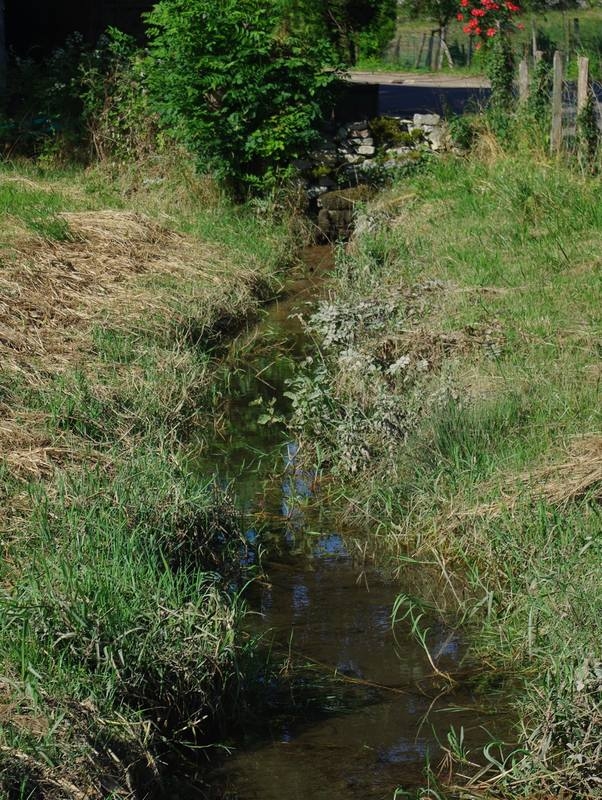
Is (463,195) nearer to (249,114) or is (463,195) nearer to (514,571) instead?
(249,114)

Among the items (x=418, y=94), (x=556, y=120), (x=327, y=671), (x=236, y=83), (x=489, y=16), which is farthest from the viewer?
(x=418, y=94)

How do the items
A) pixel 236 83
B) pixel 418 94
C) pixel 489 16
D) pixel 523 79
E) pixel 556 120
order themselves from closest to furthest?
pixel 556 120, pixel 236 83, pixel 523 79, pixel 489 16, pixel 418 94

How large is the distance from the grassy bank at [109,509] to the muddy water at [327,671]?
23 cm

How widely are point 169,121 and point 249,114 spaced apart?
3.24 ft

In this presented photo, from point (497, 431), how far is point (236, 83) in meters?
7.40

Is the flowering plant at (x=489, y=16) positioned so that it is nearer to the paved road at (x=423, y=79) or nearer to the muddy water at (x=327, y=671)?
the paved road at (x=423, y=79)

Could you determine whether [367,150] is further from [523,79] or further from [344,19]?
[344,19]

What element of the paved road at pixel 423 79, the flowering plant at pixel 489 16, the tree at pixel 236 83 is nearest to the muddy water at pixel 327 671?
the tree at pixel 236 83

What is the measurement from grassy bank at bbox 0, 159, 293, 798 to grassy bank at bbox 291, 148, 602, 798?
100 cm

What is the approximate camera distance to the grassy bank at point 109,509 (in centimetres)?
423

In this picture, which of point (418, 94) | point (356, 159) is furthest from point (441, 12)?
point (356, 159)

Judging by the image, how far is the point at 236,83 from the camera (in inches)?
505

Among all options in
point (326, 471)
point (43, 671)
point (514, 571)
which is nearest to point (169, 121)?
point (326, 471)

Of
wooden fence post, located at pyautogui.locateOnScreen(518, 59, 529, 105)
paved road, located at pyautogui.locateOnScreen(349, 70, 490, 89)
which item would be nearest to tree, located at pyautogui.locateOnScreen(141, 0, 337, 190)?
wooden fence post, located at pyautogui.locateOnScreen(518, 59, 529, 105)
